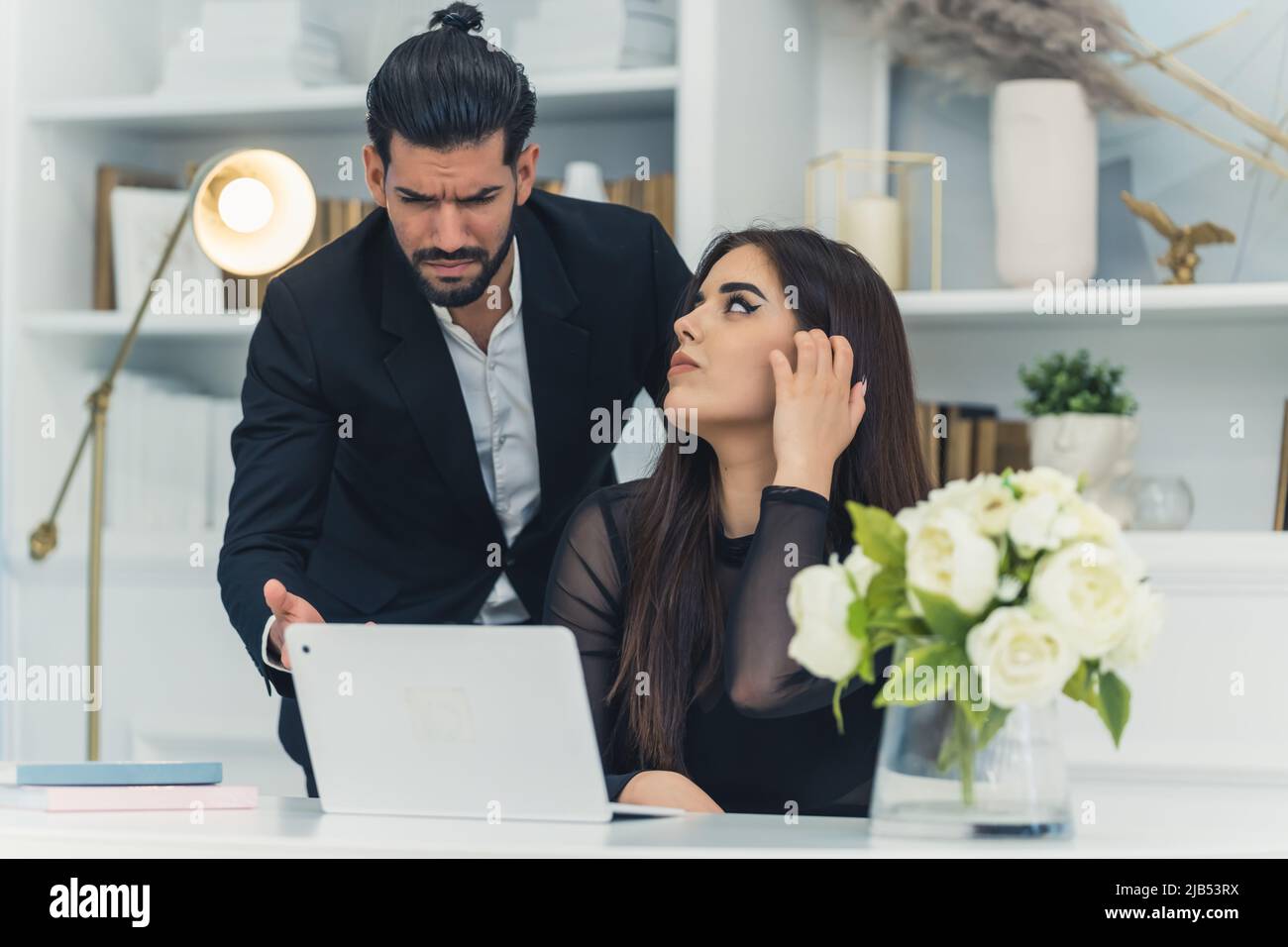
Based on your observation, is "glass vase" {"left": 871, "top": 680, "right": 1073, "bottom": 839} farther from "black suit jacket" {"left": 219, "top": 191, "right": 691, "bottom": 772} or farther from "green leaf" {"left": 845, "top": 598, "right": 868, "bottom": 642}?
"black suit jacket" {"left": 219, "top": 191, "right": 691, "bottom": 772}

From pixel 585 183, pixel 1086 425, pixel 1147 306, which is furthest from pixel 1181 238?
pixel 585 183

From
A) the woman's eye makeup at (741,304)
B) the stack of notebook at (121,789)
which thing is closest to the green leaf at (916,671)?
the stack of notebook at (121,789)

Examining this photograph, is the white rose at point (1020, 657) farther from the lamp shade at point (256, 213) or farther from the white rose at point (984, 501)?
the lamp shade at point (256, 213)

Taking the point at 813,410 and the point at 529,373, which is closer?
the point at 813,410

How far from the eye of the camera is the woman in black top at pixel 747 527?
1.64 meters

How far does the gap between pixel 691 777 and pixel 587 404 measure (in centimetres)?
67

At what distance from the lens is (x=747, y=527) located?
181 cm

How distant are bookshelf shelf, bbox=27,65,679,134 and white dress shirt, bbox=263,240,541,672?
0.54 m

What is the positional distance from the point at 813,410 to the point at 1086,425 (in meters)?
0.93

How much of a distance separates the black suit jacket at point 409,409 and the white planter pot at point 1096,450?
680 millimetres

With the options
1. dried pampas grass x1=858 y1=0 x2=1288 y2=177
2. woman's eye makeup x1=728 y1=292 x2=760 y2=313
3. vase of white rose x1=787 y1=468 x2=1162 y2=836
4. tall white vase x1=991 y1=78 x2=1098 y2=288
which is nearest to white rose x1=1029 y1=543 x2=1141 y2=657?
vase of white rose x1=787 y1=468 x2=1162 y2=836

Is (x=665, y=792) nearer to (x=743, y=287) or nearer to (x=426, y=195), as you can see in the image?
(x=743, y=287)
